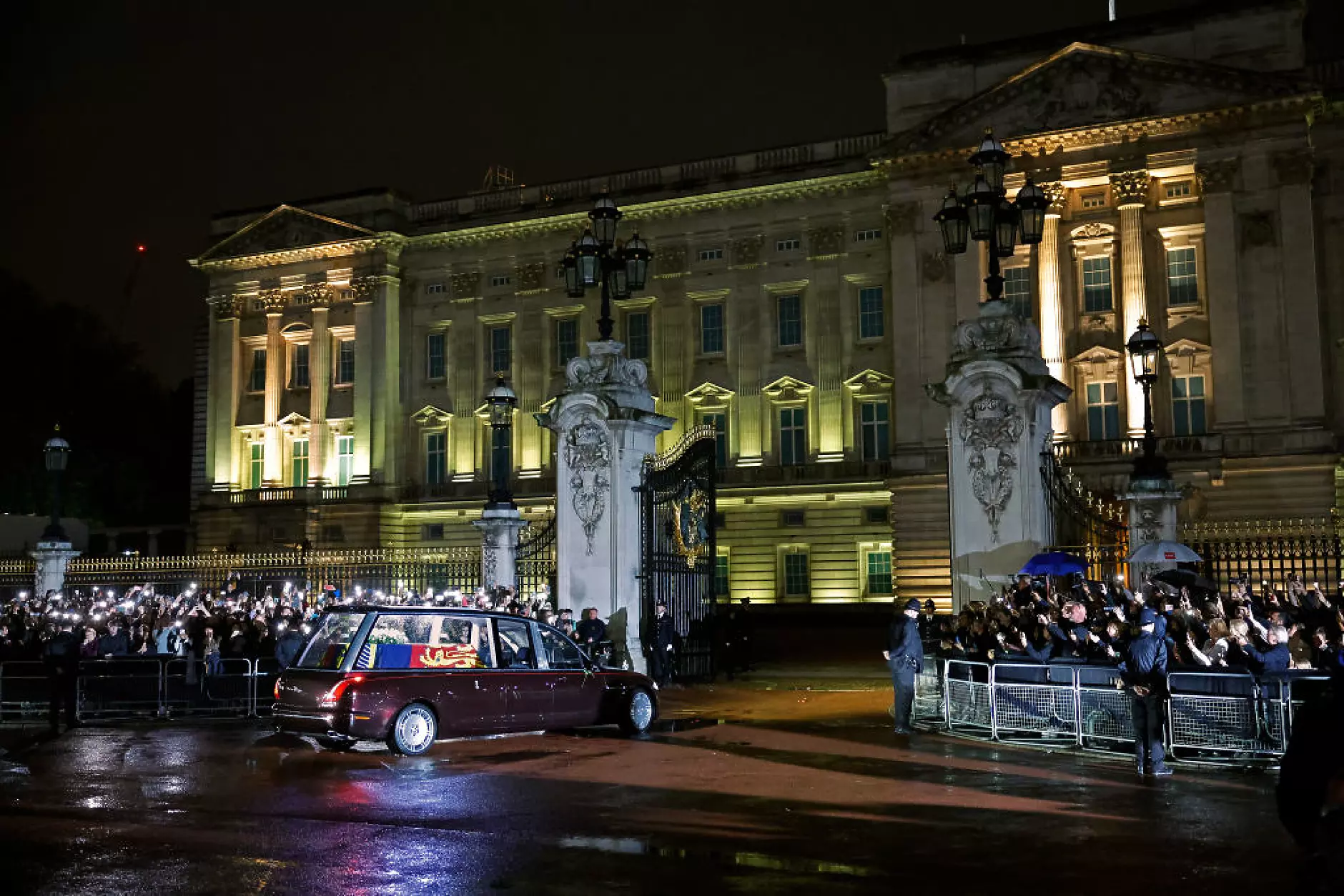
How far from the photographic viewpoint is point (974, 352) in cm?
1752

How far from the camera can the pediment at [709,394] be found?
5234cm

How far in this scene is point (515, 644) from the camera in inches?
618

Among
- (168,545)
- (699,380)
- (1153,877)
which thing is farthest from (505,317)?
(1153,877)

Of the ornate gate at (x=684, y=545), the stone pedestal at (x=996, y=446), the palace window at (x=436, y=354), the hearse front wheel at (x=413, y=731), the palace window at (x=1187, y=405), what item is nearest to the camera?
the hearse front wheel at (x=413, y=731)

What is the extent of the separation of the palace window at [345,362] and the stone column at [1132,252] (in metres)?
30.4

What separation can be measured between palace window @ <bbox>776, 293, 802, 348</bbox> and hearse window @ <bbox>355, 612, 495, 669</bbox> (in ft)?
123

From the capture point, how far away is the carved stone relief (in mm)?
17203

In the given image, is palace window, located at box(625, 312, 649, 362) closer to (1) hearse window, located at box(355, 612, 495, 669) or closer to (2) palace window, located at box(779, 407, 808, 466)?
(2) palace window, located at box(779, 407, 808, 466)

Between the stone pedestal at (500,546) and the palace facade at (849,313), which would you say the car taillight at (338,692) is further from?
the palace facade at (849,313)

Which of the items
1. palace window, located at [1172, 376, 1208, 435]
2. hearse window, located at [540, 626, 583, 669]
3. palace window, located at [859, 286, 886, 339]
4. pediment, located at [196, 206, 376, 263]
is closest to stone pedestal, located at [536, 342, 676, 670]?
hearse window, located at [540, 626, 583, 669]

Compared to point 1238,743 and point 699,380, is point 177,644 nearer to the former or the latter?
point 1238,743

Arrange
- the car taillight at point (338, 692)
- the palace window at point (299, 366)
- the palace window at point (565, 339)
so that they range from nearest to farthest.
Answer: the car taillight at point (338, 692)
the palace window at point (565, 339)
the palace window at point (299, 366)

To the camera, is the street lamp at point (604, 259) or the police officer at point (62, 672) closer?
the police officer at point (62, 672)

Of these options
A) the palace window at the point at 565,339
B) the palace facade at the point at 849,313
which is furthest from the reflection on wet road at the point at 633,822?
the palace window at the point at 565,339
